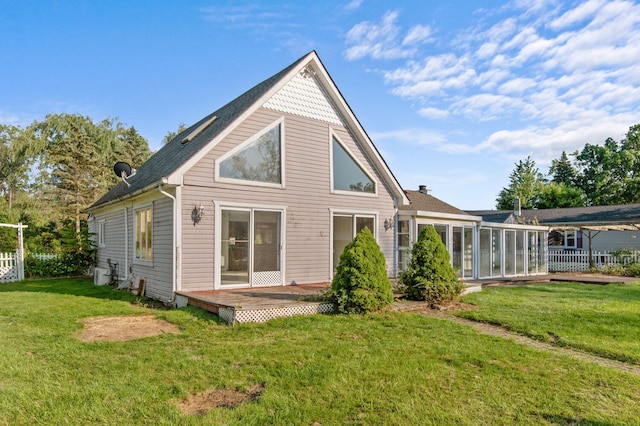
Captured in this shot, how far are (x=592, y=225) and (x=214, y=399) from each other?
2527 cm

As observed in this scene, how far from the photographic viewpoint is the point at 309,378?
14.0ft

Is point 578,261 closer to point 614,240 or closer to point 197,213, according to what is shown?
point 614,240

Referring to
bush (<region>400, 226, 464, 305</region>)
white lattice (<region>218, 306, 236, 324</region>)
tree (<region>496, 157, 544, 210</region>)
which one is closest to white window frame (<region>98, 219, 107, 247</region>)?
white lattice (<region>218, 306, 236, 324</region>)

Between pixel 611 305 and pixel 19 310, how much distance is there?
43.7 ft

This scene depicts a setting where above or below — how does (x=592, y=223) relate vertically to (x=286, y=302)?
above

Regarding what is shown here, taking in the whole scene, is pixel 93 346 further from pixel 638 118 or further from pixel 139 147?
pixel 638 118

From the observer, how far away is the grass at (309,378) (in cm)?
341

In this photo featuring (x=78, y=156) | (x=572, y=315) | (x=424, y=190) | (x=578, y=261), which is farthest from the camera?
(x=78, y=156)

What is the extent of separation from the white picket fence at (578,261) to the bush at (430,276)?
49.2 feet

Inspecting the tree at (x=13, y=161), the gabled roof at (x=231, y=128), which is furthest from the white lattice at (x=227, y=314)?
the tree at (x=13, y=161)

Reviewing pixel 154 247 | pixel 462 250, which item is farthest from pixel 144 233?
pixel 462 250

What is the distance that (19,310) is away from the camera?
806cm

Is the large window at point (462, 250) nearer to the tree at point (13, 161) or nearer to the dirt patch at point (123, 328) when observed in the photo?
the dirt patch at point (123, 328)

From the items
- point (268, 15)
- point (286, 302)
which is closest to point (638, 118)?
point (268, 15)
